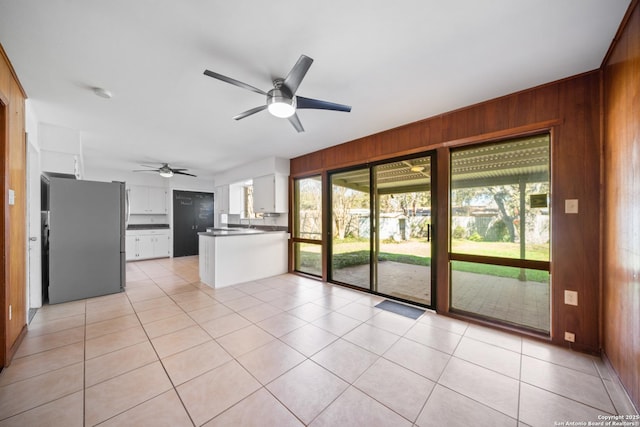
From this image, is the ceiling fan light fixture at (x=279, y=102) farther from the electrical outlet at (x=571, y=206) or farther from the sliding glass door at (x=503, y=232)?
the electrical outlet at (x=571, y=206)

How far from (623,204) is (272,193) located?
15.2ft

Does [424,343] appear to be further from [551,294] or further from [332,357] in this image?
[551,294]

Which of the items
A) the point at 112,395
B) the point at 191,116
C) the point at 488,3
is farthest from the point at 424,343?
the point at 191,116

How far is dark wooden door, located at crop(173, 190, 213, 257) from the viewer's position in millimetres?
7117

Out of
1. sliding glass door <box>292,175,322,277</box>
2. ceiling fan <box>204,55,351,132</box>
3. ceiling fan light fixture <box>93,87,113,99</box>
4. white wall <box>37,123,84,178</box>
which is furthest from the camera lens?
sliding glass door <box>292,175,322,277</box>

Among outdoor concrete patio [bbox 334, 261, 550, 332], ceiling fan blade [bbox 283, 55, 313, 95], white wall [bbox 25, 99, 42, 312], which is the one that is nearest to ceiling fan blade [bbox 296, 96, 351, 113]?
ceiling fan blade [bbox 283, 55, 313, 95]

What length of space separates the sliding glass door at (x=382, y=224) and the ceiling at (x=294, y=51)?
0.94m

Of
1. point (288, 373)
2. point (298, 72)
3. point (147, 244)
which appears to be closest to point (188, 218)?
point (147, 244)

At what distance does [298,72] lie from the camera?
172cm

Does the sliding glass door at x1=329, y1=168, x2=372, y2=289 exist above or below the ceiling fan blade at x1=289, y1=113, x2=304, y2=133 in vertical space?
below

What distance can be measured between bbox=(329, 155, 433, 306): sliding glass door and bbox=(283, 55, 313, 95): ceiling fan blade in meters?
2.08

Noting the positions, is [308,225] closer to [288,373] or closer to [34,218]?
[288,373]

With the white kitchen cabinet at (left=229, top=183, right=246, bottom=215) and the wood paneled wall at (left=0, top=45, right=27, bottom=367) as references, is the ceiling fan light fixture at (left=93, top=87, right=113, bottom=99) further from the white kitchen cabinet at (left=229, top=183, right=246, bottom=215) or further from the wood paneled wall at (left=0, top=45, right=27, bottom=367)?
the white kitchen cabinet at (left=229, top=183, right=246, bottom=215)

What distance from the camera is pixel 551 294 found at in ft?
7.43
